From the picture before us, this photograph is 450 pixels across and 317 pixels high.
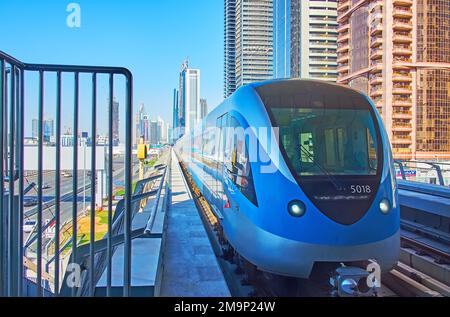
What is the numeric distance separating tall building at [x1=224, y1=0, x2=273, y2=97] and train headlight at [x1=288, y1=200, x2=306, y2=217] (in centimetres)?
8078

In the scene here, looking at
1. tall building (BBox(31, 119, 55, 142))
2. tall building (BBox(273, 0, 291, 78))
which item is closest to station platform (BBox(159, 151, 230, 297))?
tall building (BBox(31, 119, 55, 142))

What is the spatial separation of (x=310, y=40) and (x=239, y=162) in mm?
98867

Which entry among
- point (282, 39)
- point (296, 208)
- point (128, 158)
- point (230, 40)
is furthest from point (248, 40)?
point (128, 158)

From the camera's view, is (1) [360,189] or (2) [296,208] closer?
(2) [296,208]

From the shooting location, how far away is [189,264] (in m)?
5.25

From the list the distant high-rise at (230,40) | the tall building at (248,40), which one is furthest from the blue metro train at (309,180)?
the distant high-rise at (230,40)

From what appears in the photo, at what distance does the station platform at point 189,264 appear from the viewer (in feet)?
14.6

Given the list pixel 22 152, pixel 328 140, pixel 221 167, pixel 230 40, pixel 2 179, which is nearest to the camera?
pixel 2 179

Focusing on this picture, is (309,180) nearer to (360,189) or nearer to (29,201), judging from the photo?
(360,189)

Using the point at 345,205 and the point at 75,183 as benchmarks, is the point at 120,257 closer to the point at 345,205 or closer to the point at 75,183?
the point at 75,183

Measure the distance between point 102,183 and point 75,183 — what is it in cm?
41

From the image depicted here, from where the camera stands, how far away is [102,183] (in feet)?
10.2

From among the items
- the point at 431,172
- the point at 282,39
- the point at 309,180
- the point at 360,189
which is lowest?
the point at 431,172

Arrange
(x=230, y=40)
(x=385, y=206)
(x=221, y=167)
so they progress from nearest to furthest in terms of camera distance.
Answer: (x=385, y=206), (x=221, y=167), (x=230, y=40)
